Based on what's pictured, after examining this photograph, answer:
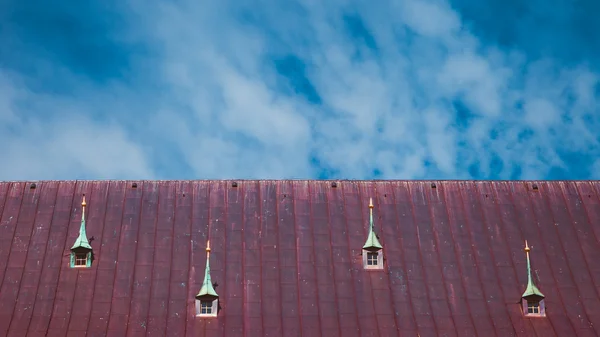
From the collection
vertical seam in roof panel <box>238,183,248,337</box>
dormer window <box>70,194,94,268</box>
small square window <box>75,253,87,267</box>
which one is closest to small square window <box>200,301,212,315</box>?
vertical seam in roof panel <box>238,183,248,337</box>

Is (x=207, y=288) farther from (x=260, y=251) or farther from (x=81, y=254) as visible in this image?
(x=81, y=254)

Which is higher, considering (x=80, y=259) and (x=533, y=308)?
(x=80, y=259)

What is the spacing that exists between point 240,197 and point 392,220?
7.53 m

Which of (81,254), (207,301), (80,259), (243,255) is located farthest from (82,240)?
(243,255)

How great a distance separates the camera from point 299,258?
5594 centimetres

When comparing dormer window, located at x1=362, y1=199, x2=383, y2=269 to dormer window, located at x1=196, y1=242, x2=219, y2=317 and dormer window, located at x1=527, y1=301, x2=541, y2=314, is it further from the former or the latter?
dormer window, located at x1=196, y1=242, x2=219, y2=317

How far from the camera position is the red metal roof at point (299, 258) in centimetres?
5309

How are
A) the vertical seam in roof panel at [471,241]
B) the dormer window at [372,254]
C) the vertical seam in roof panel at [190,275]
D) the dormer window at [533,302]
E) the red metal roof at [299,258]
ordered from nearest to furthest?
the vertical seam in roof panel at [190,275] → the red metal roof at [299,258] → the dormer window at [533,302] → the vertical seam in roof panel at [471,241] → the dormer window at [372,254]

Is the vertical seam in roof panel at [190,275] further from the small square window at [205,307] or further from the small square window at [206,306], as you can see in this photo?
the small square window at [205,307]

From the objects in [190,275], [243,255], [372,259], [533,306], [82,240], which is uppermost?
[82,240]

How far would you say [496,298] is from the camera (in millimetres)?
54656

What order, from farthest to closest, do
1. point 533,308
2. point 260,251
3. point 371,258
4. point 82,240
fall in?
point 260,251 → point 371,258 → point 82,240 → point 533,308

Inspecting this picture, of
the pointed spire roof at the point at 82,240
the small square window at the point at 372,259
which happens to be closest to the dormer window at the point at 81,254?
the pointed spire roof at the point at 82,240

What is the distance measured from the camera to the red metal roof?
53.1 m
